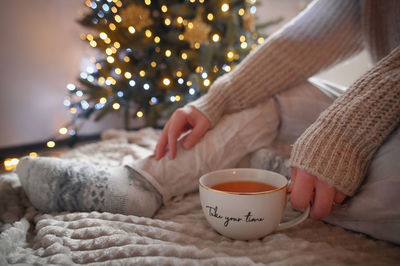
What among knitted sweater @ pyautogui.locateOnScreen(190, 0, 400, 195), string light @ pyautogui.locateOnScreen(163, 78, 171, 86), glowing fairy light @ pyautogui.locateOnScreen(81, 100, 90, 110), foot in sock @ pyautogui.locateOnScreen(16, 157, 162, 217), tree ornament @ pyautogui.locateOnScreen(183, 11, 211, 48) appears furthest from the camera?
glowing fairy light @ pyautogui.locateOnScreen(81, 100, 90, 110)

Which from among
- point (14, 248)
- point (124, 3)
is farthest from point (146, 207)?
point (124, 3)

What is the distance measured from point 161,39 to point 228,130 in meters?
0.83

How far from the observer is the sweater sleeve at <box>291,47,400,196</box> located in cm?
41

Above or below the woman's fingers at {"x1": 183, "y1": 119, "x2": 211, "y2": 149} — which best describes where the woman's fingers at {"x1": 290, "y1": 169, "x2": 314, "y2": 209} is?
below

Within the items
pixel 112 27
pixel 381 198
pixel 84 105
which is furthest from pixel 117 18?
pixel 381 198

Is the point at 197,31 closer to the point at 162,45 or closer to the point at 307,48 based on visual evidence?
the point at 162,45

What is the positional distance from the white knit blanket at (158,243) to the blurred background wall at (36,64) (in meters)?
1.05

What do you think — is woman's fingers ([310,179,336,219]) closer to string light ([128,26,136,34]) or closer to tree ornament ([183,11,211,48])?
tree ornament ([183,11,211,48])

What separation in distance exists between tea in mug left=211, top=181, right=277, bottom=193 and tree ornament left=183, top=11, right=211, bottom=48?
869 mm

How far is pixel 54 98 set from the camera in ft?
5.33

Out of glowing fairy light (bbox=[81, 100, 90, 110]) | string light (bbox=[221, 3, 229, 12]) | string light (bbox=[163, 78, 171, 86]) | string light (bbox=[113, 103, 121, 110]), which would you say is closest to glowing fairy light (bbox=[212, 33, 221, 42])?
string light (bbox=[221, 3, 229, 12])

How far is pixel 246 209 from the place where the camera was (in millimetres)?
395

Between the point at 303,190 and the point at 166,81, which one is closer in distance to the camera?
the point at 303,190

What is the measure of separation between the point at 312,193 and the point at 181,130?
0.30 metres
